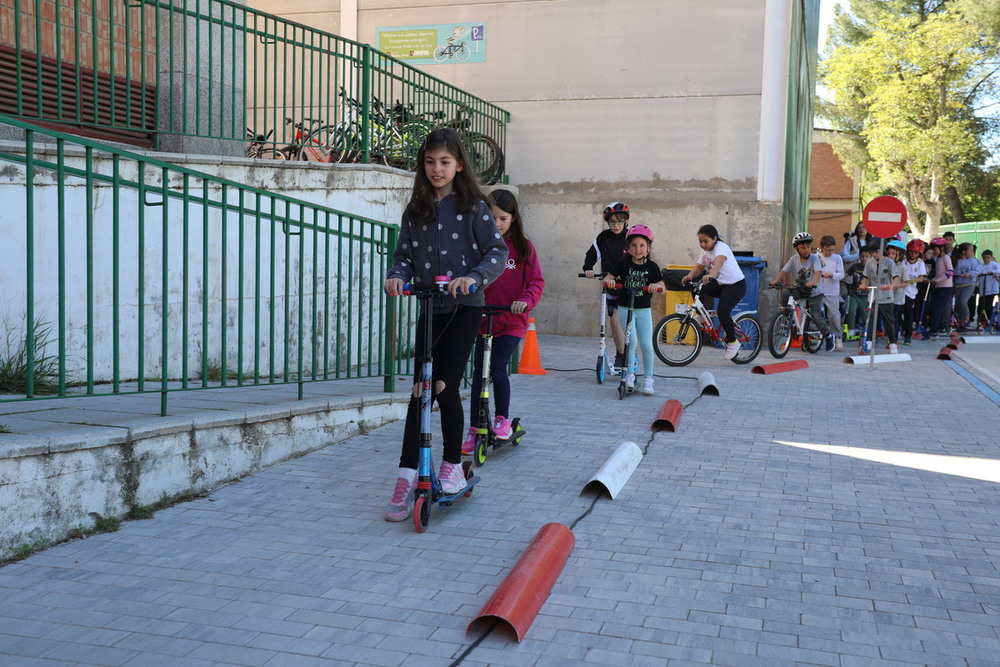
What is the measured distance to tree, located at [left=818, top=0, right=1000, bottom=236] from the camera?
42281 millimetres

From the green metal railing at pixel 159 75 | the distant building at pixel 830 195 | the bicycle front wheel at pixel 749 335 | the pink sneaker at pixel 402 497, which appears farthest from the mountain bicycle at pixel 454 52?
the distant building at pixel 830 195

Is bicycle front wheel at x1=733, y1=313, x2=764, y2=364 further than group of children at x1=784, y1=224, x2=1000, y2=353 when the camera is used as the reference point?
No

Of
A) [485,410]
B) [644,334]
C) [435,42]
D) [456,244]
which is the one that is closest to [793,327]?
[644,334]

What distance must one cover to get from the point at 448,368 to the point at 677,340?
7256 mm

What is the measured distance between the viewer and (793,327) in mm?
14000

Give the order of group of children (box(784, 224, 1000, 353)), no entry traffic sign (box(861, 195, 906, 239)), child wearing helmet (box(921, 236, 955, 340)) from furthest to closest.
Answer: child wearing helmet (box(921, 236, 955, 340))
group of children (box(784, 224, 1000, 353))
no entry traffic sign (box(861, 195, 906, 239))

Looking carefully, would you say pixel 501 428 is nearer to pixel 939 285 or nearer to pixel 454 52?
pixel 454 52

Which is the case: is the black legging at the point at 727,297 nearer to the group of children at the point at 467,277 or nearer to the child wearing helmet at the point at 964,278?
the group of children at the point at 467,277

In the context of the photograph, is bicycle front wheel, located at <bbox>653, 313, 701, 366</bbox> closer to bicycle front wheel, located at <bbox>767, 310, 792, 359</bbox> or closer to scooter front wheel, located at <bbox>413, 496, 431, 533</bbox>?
bicycle front wheel, located at <bbox>767, 310, 792, 359</bbox>

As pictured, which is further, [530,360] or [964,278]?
[964,278]

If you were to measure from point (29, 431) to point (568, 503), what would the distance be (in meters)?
2.71

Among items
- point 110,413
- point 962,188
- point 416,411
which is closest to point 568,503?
point 416,411

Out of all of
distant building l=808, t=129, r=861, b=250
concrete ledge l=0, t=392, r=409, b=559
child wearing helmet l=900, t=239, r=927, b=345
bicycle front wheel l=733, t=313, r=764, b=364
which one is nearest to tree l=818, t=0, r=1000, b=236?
distant building l=808, t=129, r=861, b=250

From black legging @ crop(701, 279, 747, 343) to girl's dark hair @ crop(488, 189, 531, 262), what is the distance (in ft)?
20.0
